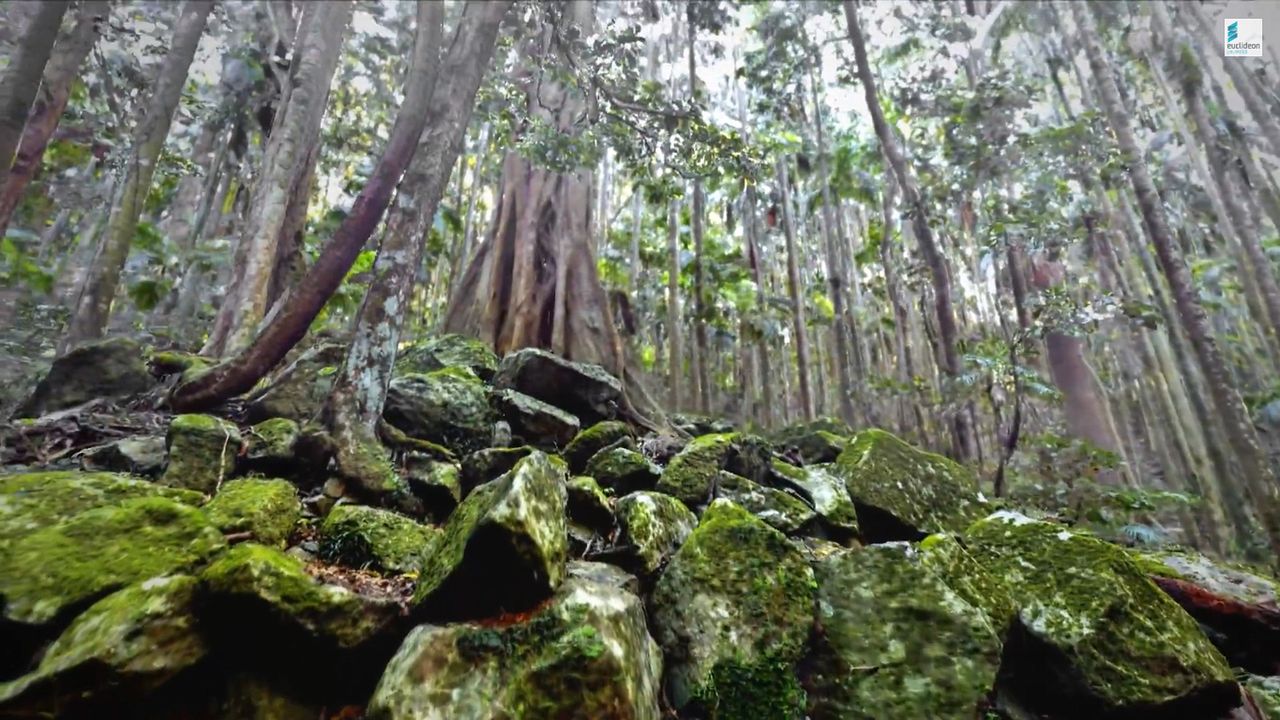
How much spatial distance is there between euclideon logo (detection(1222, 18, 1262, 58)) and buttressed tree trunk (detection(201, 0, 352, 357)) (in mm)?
17876

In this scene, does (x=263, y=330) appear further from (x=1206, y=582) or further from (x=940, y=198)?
(x=940, y=198)

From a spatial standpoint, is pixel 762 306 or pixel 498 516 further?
pixel 762 306

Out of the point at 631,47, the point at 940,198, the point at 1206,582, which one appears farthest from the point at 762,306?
the point at 1206,582

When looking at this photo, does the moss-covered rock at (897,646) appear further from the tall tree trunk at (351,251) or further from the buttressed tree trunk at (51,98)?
the buttressed tree trunk at (51,98)

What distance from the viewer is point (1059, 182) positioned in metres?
9.48

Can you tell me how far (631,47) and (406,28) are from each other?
1001cm

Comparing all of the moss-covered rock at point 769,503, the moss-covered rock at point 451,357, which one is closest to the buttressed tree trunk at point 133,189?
the moss-covered rock at point 451,357

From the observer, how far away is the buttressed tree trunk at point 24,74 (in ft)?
12.9

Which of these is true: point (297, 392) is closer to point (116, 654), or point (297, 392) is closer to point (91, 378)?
point (91, 378)

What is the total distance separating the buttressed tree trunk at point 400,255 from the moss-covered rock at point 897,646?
2681 millimetres

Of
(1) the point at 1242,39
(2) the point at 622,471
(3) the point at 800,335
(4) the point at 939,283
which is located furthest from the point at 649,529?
(1) the point at 1242,39

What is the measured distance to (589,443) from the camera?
4977 mm

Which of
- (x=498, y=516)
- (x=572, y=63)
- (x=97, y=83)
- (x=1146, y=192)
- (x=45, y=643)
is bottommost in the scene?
(x=45, y=643)

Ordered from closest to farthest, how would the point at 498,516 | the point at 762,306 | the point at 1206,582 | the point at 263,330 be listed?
the point at 498,516
the point at 1206,582
the point at 263,330
the point at 762,306
